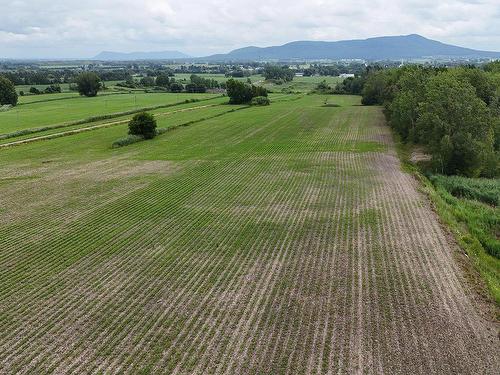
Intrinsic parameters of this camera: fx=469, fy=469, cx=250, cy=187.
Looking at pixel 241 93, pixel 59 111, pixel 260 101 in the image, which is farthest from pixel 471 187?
pixel 59 111

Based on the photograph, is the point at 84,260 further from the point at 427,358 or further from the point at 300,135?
the point at 300,135

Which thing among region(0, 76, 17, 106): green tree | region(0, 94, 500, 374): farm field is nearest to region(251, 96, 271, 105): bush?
region(0, 76, 17, 106): green tree

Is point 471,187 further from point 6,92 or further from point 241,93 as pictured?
point 6,92

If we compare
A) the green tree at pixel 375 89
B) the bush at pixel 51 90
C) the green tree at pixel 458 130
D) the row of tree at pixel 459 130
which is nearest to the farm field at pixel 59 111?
the bush at pixel 51 90

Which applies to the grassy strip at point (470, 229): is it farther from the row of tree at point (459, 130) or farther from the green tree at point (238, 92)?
the green tree at point (238, 92)

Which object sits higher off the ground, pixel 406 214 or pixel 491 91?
pixel 491 91

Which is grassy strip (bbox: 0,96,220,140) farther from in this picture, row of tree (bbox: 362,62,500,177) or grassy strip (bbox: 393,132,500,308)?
grassy strip (bbox: 393,132,500,308)

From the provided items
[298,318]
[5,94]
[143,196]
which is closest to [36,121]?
[5,94]
